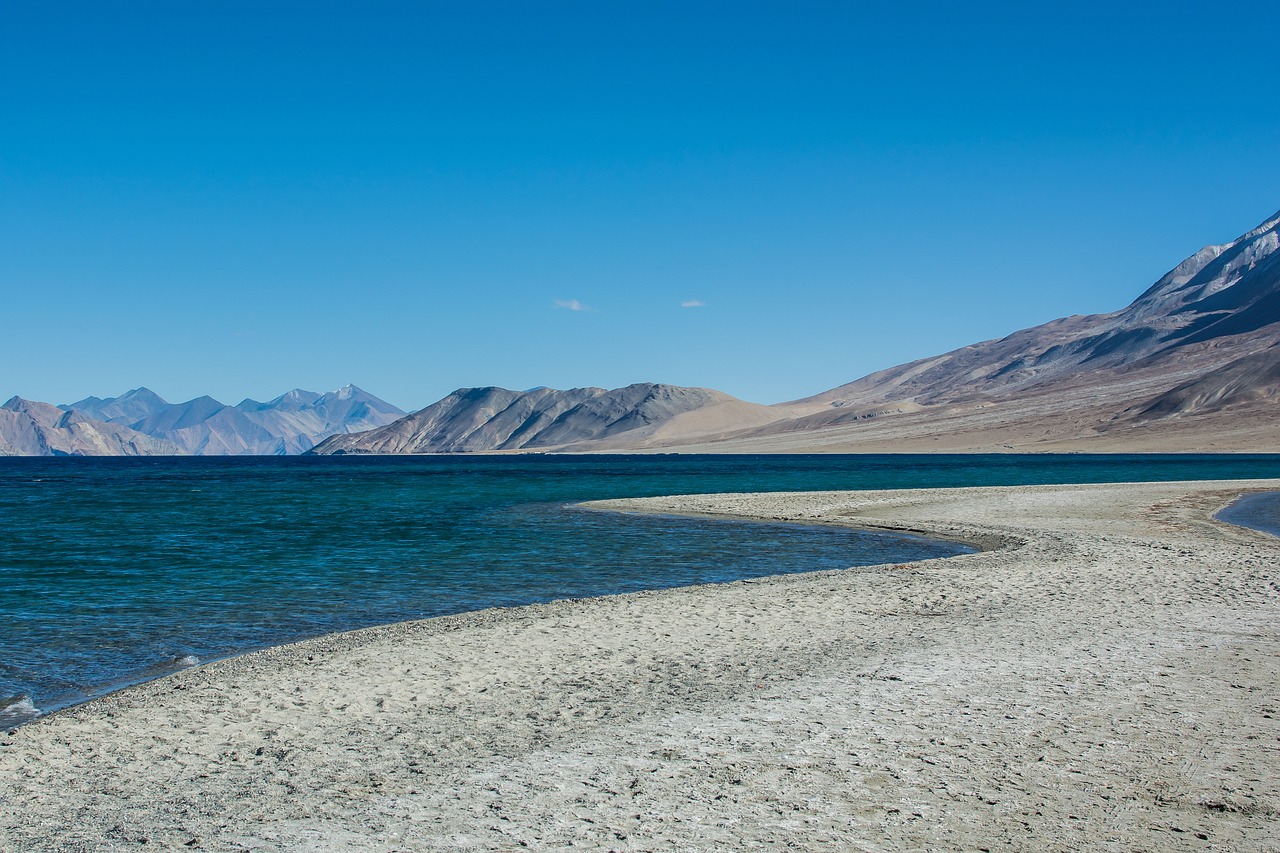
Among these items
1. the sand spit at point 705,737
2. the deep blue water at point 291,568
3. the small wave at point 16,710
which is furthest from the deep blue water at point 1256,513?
the small wave at point 16,710

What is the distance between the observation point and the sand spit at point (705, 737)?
6438 mm

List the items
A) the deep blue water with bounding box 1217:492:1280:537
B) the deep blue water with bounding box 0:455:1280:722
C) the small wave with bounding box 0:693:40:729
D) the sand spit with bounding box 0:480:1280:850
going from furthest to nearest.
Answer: the deep blue water with bounding box 1217:492:1280:537 → the deep blue water with bounding box 0:455:1280:722 → the small wave with bounding box 0:693:40:729 → the sand spit with bounding box 0:480:1280:850

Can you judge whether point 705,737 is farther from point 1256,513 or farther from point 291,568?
point 1256,513

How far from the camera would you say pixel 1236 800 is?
21.9 ft

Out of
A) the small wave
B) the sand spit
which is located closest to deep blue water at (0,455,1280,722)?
the small wave

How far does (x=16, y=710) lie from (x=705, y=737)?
23.1ft

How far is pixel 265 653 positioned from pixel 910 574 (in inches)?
448

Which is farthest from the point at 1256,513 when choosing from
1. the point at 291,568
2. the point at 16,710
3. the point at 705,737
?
the point at 16,710

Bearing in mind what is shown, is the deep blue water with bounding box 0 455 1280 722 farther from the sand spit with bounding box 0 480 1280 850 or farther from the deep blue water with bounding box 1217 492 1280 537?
the deep blue water with bounding box 1217 492 1280 537

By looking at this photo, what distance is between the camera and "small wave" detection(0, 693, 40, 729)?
9867 millimetres

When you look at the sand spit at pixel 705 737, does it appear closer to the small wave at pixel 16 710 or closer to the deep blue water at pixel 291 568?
the small wave at pixel 16 710

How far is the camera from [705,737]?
27.2ft

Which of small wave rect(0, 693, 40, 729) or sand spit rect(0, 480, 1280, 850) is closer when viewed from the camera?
sand spit rect(0, 480, 1280, 850)

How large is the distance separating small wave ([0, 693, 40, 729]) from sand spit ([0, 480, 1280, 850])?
51cm
